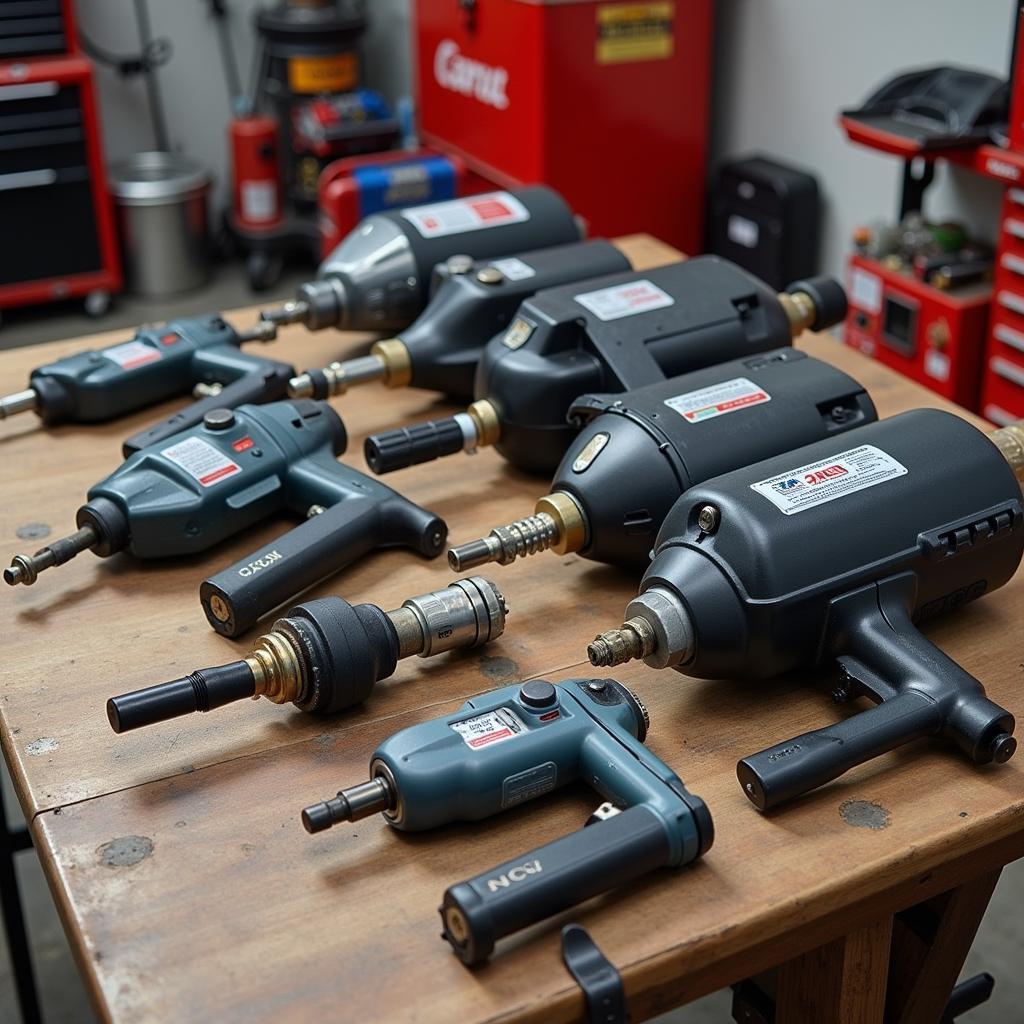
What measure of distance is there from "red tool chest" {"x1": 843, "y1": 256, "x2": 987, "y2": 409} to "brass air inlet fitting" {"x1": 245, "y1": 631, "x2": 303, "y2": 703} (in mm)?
1601

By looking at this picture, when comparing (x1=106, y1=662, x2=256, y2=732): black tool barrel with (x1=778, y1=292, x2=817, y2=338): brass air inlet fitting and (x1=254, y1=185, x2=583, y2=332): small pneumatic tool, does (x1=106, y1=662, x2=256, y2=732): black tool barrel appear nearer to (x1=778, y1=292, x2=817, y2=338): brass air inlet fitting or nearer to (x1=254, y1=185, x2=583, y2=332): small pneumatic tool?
(x1=254, y1=185, x2=583, y2=332): small pneumatic tool

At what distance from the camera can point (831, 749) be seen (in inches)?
33.6

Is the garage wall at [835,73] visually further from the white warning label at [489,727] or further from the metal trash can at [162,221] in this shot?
the white warning label at [489,727]

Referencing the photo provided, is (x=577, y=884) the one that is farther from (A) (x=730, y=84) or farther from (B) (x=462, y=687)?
(A) (x=730, y=84)

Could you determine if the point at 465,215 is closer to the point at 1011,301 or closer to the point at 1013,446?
the point at 1013,446

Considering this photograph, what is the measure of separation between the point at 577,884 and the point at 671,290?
0.73 meters

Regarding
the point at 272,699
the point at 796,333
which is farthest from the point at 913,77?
the point at 272,699

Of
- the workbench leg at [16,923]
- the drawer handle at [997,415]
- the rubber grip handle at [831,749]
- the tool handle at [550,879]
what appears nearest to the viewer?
the tool handle at [550,879]

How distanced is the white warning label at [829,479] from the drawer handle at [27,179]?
290 cm

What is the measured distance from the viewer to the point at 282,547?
1.09 meters

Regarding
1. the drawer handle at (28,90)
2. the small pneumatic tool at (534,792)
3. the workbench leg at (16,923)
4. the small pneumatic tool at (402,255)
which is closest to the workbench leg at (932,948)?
the small pneumatic tool at (534,792)

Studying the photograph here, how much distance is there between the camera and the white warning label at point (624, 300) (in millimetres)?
1272

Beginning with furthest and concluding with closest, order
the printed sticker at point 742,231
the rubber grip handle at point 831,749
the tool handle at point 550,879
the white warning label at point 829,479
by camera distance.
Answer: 1. the printed sticker at point 742,231
2. the white warning label at point 829,479
3. the rubber grip handle at point 831,749
4. the tool handle at point 550,879

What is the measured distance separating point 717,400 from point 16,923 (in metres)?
1.06
